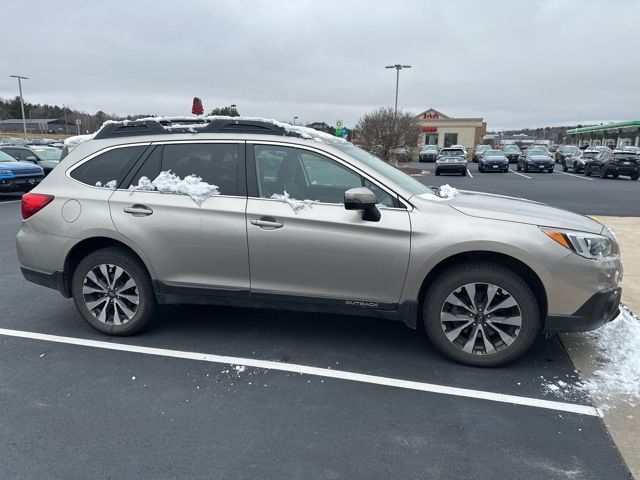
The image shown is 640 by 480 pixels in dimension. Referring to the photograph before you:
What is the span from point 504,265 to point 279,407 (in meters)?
1.95

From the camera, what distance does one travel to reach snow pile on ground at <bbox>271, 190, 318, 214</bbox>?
152 inches

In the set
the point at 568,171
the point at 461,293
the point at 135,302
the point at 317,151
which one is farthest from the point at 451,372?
the point at 568,171

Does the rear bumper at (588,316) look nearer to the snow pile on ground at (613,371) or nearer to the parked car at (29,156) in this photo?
the snow pile on ground at (613,371)

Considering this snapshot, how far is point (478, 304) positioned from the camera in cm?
372

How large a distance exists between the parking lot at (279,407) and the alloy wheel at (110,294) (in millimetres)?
244

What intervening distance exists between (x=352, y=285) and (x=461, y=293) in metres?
0.83

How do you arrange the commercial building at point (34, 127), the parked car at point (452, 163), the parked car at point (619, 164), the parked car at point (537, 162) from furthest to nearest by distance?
the commercial building at point (34, 127) < the parked car at point (537, 162) < the parked car at point (452, 163) < the parked car at point (619, 164)

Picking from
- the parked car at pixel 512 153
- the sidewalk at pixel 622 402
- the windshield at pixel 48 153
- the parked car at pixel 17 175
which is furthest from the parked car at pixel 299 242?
the parked car at pixel 512 153

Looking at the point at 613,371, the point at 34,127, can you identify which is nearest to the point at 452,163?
the point at 613,371

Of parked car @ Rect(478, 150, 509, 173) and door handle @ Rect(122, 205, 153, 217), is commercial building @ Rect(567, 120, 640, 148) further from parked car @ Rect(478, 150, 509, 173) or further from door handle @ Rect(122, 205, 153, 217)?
door handle @ Rect(122, 205, 153, 217)

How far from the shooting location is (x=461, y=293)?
12.3ft

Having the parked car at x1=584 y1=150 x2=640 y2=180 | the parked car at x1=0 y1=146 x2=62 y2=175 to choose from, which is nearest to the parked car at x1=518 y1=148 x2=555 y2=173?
the parked car at x1=584 y1=150 x2=640 y2=180

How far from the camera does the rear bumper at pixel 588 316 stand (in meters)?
3.56

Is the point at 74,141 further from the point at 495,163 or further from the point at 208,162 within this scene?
the point at 495,163
